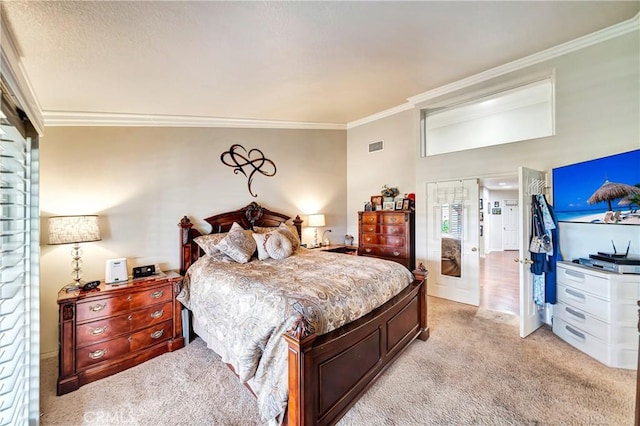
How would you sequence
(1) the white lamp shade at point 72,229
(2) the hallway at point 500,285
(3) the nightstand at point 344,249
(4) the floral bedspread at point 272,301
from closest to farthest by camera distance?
(4) the floral bedspread at point 272,301
(1) the white lamp shade at point 72,229
(2) the hallway at point 500,285
(3) the nightstand at point 344,249

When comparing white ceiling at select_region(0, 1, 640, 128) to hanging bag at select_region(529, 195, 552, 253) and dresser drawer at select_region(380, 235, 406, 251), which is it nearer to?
hanging bag at select_region(529, 195, 552, 253)

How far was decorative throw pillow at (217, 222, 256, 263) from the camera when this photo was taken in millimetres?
3221

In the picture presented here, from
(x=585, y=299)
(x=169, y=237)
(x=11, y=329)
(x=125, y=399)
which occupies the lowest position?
(x=125, y=399)

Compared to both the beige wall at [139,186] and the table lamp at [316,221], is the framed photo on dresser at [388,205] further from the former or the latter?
the beige wall at [139,186]

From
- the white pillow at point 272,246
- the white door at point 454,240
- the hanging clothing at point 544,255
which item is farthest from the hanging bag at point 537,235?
the white pillow at point 272,246

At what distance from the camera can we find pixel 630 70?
2.82m

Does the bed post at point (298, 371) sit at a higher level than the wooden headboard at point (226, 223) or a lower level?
lower

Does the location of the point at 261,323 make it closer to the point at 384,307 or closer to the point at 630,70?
the point at 384,307

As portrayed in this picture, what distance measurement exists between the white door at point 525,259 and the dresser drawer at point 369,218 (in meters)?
2.24

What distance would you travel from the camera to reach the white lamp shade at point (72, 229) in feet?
8.11

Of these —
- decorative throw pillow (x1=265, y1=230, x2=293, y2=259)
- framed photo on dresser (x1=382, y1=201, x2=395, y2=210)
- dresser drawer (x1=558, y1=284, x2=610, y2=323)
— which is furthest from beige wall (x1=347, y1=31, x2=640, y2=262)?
decorative throw pillow (x1=265, y1=230, x2=293, y2=259)

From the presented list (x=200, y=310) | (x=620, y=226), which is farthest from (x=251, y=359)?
(x=620, y=226)

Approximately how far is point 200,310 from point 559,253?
4413 millimetres

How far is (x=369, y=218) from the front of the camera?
4938mm
